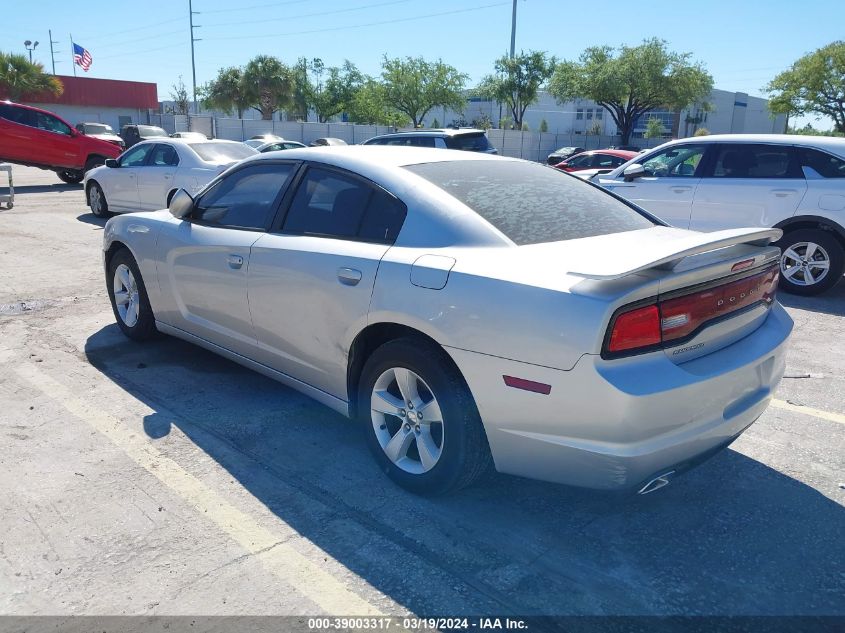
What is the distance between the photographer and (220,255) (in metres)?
4.13

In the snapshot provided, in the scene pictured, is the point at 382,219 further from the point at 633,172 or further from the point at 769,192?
the point at 633,172

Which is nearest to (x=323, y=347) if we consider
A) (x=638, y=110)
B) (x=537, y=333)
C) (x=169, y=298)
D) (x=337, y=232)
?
(x=337, y=232)

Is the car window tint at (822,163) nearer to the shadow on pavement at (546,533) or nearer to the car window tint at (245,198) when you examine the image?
the shadow on pavement at (546,533)

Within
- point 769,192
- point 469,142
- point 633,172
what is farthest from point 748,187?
point 469,142

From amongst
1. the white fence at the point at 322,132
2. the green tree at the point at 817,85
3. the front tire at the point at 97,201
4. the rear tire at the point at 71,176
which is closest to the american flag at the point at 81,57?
the white fence at the point at 322,132

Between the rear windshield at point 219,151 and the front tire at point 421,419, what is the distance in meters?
8.70

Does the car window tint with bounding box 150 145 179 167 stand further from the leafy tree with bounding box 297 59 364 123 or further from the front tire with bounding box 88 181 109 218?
the leafy tree with bounding box 297 59 364 123

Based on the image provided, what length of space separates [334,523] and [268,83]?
54201mm

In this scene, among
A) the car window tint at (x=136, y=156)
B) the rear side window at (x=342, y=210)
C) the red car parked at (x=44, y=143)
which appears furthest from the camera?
the red car parked at (x=44, y=143)

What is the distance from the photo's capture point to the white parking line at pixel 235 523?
2543 mm

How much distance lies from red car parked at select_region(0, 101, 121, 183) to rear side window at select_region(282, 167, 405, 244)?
16.9 metres

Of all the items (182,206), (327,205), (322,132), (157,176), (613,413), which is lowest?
(613,413)

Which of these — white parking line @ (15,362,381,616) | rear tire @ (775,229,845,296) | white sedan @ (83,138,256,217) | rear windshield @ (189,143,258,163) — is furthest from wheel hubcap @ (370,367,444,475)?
rear windshield @ (189,143,258,163)

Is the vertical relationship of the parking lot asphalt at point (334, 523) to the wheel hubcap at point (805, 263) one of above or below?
below
